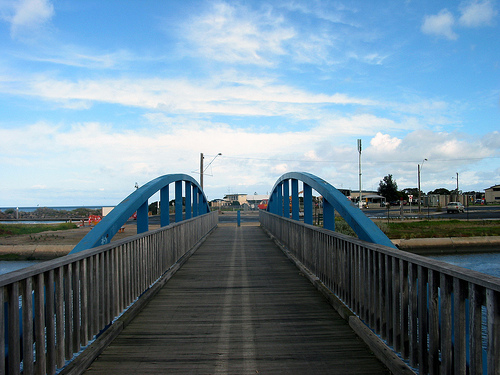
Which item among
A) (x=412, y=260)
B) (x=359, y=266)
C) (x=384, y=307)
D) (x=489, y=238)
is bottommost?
(x=489, y=238)

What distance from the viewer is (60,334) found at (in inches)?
111

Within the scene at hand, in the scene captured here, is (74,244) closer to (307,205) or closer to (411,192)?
(307,205)

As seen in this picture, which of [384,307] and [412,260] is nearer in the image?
[412,260]

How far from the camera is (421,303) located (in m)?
2.68

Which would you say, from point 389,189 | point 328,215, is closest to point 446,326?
point 328,215

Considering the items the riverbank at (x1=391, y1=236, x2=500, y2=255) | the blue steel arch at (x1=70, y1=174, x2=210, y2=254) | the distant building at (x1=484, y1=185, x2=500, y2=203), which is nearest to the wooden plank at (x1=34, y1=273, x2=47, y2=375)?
the blue steel arch at (x1=70, y1=174, x2=210, y2=254)

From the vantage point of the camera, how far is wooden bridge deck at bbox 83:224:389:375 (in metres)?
3.21

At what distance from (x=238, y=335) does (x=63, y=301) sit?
1791 mm

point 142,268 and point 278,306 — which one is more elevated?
point 142,268

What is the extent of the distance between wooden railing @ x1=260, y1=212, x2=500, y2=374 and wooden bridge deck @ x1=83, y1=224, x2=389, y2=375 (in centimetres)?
36

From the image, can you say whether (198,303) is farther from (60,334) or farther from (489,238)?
(489,238)

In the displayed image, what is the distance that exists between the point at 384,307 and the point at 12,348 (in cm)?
291

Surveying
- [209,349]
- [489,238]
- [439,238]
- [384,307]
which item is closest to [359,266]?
[384,307]

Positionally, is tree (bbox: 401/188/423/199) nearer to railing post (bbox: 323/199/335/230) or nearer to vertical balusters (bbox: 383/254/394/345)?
railing post (bbox: 323/199/335/230)
